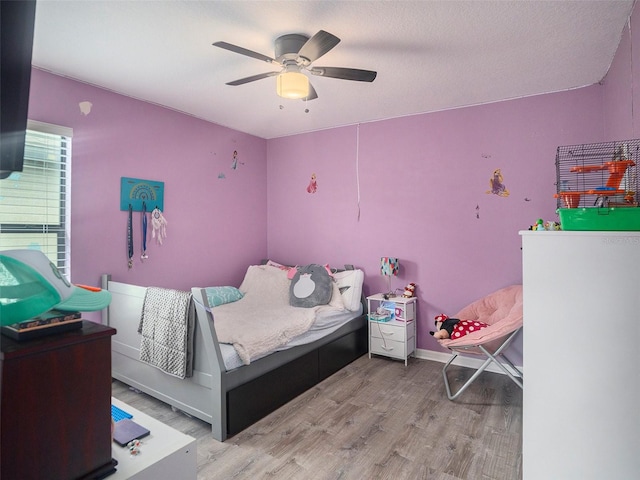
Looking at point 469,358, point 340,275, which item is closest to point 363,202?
point 340,275

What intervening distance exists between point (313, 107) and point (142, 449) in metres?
3.11

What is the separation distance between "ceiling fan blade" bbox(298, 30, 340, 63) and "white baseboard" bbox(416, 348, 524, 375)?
9.43 ft

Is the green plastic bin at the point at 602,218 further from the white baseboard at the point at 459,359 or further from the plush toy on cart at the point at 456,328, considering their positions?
the white baseboard at the point at 459,359

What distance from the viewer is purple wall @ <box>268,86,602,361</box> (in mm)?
3055

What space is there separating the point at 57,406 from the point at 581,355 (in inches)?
66.8

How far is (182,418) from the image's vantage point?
2424 mm

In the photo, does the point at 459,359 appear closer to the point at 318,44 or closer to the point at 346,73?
the point at 346,73

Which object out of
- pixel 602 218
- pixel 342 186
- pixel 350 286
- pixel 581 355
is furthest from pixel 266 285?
pixel 602 218

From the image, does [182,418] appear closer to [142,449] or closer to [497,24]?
[142,449]

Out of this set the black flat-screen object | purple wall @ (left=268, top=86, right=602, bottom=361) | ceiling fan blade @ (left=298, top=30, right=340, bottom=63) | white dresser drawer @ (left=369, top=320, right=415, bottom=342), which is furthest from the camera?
white dresser drawer @ (left=369, top=320, right=415, bottom=342)

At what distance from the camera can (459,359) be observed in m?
3.39

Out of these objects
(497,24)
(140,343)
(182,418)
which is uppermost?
(497,24)

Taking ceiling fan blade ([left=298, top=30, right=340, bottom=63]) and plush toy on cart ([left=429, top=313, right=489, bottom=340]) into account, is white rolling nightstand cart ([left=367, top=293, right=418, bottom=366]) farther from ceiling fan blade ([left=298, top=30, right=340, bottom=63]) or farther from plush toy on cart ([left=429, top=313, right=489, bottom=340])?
ceiling fan blade ([left=298, top=30, right=340, bottom=63])

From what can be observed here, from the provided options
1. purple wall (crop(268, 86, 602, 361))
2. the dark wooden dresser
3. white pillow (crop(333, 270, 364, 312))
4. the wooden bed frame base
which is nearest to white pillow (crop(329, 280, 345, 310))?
white pillow (crop(333, 270, 364, 312))
